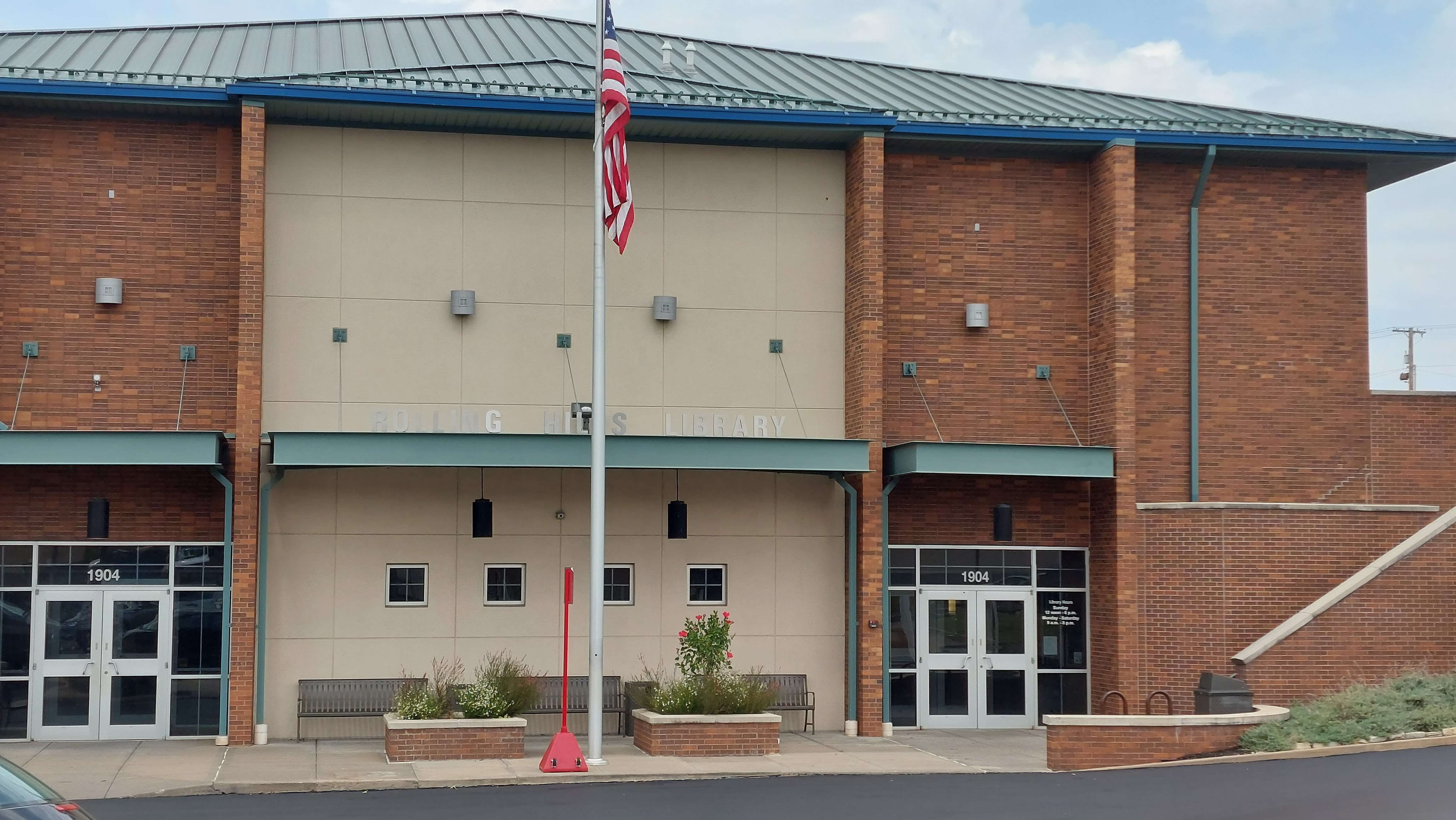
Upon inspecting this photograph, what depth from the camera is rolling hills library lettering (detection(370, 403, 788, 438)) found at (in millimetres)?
22531

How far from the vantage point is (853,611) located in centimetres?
2338

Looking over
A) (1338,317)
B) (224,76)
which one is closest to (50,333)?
(224,76)

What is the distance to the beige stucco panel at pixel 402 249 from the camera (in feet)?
74.3

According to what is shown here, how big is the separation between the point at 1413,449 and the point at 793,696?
11.8 meters

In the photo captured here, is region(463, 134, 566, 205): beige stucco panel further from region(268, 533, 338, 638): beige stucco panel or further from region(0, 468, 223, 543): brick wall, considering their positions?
region(0, 468, 223, 543): brick wall

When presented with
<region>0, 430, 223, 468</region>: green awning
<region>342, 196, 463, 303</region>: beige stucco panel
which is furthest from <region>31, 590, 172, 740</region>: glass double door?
<region>342, 196, 463, 303</region>: beige stucco panel

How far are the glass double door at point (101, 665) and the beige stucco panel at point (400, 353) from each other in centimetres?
446

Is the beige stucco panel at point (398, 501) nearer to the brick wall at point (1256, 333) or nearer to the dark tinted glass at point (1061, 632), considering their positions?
the dark tinted glass at point (1061, 632)

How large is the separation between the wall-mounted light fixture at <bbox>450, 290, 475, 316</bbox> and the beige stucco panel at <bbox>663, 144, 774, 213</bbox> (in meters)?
3.50

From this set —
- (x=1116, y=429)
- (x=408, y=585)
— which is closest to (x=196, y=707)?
(x=408, y=585)

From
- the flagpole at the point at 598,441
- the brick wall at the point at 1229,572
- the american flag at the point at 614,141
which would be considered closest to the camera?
the flagpole at the point at 598,441

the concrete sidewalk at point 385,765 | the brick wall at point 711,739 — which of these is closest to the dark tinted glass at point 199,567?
the concrete sidewalk at point 385,765

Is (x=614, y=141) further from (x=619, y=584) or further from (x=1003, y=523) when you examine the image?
(x=1003, y=523)

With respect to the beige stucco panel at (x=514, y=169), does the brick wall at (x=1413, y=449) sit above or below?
below
